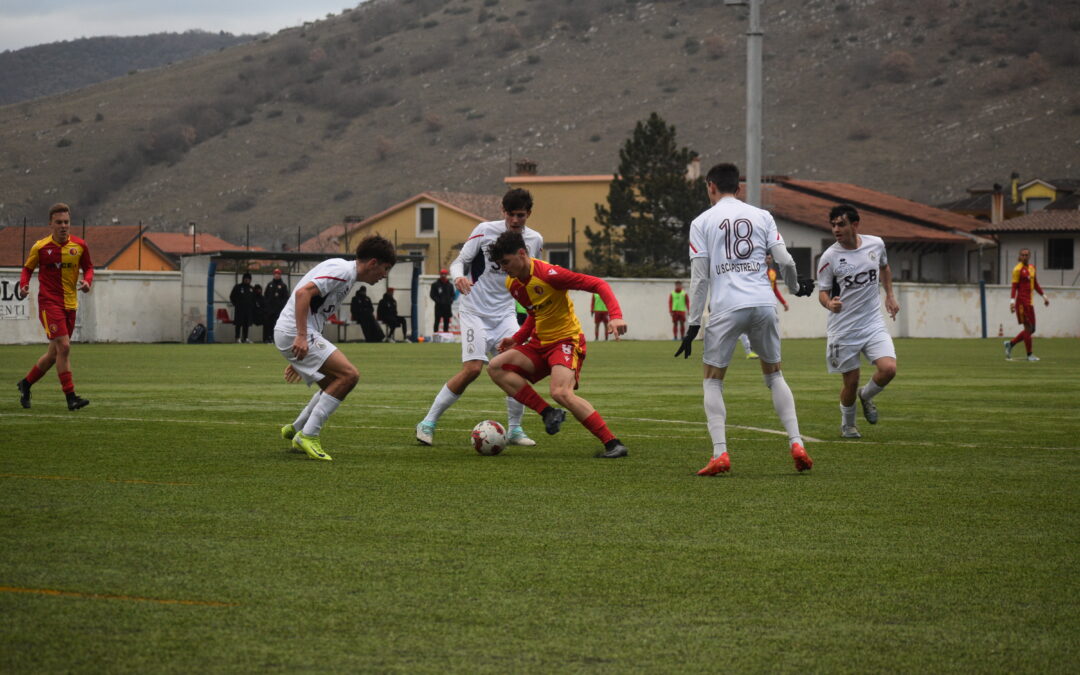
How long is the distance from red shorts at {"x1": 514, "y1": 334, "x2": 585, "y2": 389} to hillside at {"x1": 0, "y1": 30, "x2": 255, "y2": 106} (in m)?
164

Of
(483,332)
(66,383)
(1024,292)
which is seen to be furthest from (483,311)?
(1024,292)

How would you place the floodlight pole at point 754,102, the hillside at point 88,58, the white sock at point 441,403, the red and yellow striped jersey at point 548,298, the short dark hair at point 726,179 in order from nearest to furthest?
the short dark hair at point 726,179, the red and yellow striped jersey at point 548,298, the white sock at point 441,403, the floodlight pole at point 754,102, the hillside at point 88,58

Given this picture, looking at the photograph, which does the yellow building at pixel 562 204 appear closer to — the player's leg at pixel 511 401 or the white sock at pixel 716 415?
the player's leg at pixel 511 401

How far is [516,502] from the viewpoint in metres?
7.83

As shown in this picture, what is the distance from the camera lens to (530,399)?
10.4 metres

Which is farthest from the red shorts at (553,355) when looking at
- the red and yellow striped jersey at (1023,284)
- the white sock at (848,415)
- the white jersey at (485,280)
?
the red and yellow striped jersey at (1023,284)

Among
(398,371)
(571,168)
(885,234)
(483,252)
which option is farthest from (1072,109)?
(483,252)

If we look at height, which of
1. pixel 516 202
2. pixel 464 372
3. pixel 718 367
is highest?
pixel 516 202

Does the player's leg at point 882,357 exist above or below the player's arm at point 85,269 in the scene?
below

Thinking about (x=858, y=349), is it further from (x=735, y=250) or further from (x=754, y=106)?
(x=754, y=106)

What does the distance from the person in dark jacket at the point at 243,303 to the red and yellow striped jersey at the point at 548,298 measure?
2836cm

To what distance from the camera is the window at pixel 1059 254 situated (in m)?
71.7

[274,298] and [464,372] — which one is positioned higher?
[274,298]

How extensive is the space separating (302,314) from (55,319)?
5688mm
